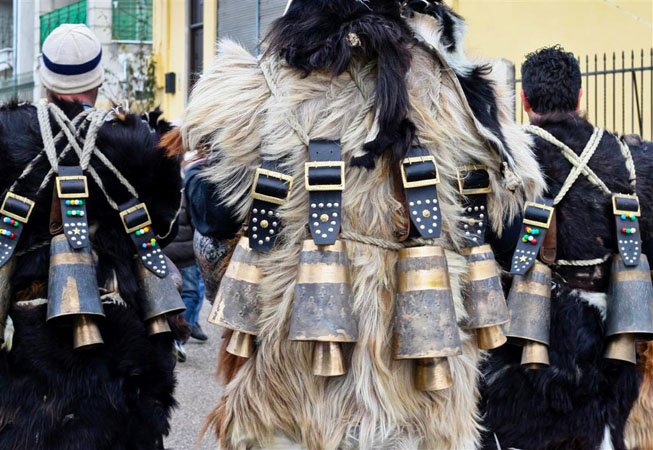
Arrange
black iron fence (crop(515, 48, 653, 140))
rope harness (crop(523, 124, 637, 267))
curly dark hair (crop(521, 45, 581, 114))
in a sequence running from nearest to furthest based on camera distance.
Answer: rope harness (crop(523, 124, 637, 267))
curly dark hair (crop(521, 45, 581, 114))
black iron fence (crop(515, 48, 653, 140))

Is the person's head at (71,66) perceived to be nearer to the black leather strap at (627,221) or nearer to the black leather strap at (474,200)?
the black leather strap at (474,200)

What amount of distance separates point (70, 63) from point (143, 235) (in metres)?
Answer: 0.76

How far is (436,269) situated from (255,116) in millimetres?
636

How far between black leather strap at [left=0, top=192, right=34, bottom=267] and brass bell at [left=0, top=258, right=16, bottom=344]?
0.19 ft

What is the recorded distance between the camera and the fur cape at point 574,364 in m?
3.10

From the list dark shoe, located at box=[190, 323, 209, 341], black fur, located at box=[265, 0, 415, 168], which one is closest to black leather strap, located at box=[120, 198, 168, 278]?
black fur, located at box=[265, 0, 415, 168]

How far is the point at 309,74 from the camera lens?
7.33ft

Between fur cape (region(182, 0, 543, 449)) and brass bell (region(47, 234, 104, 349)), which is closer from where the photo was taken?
fur cape (region(182, 0, 543, 449))

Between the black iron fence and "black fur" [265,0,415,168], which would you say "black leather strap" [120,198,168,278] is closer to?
"black fur" [265,0,415,168]

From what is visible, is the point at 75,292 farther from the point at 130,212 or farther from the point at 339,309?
the point at 339,309

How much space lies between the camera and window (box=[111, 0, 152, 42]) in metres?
15.1

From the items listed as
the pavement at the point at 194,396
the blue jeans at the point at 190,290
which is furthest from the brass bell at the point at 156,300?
the blue jeans at the point at 190,290

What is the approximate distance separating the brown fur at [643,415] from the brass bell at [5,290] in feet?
8.11

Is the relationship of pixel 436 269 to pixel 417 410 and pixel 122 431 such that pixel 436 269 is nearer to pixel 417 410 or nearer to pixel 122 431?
pixel 417 410
